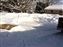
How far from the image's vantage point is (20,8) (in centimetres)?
966

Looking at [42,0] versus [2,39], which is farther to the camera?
[42,0]

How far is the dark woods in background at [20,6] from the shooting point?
31.4 ft

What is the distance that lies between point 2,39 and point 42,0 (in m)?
5.54

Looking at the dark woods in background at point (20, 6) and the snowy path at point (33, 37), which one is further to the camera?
the dark woods in background at point (20, 6)

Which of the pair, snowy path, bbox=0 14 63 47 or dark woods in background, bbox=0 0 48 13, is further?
dark woods in background, bbox=0 0 48 13

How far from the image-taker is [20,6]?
9.66 meters

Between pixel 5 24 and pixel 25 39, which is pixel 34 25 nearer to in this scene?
pixel 5 24

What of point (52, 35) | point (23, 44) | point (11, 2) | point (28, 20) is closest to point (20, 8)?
point (11, 2)

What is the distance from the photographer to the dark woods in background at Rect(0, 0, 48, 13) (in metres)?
9.56

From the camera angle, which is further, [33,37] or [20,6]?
[20,6]

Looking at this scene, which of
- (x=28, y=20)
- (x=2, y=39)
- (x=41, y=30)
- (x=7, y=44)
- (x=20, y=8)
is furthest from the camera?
(x=20, y=8)

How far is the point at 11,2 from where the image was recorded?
9.73 meters

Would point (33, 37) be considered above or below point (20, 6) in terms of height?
above

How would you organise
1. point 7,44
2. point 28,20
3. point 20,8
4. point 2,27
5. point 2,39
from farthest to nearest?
point 20,8, point 28,20, point 2,27, point 2,39, point 7,44
